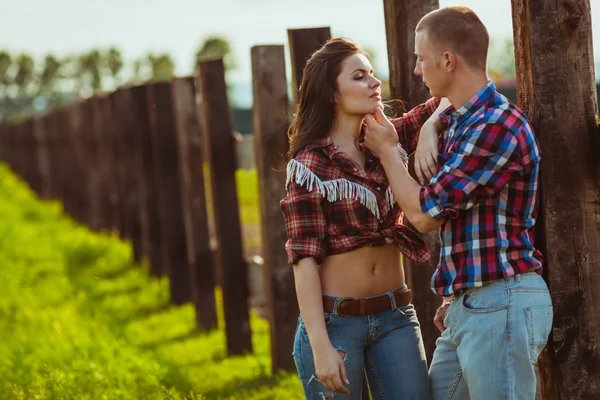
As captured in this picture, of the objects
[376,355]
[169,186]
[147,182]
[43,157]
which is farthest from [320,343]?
[43,157]

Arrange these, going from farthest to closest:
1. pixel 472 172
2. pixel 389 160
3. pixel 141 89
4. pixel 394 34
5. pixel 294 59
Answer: pixel 141 89 < pixel 294 59 < pixel 394 34 < pixel 389 160 < pixel 472 172

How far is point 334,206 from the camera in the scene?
130 inches

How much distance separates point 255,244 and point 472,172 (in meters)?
9.56

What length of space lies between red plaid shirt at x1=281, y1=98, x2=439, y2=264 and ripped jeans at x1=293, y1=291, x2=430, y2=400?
0.22 m

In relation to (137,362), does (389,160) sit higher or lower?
higher

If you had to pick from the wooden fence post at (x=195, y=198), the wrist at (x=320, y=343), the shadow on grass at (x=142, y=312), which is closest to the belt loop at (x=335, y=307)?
the wrist at (x=320, y=343)

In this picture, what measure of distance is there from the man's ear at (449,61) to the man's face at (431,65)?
0.01 meters

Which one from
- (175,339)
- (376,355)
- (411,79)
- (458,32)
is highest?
(458,32)

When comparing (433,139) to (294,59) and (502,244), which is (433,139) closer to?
(502,244)

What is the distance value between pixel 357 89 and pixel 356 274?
655 mm

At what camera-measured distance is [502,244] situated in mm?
2924

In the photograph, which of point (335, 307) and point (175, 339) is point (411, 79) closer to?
point (335, 307)

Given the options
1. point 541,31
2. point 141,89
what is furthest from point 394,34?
point 141,89

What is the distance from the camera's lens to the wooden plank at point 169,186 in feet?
27.0
